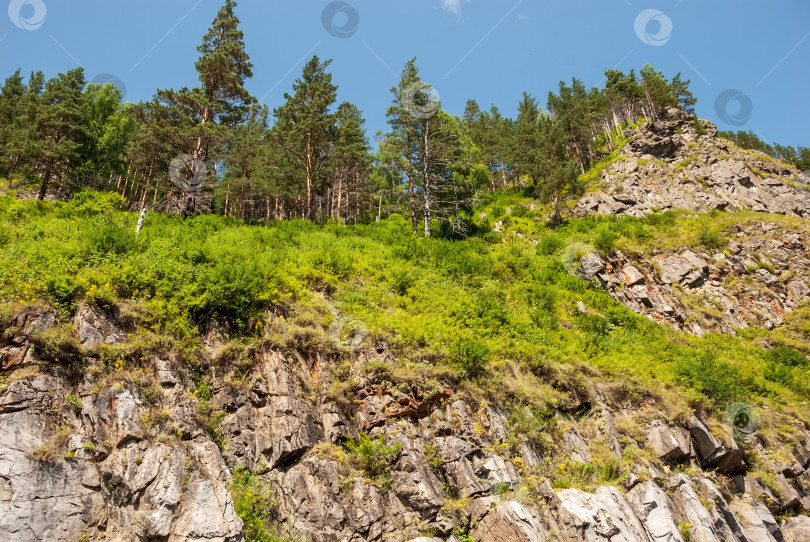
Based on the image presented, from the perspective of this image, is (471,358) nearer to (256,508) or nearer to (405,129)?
(256,508)

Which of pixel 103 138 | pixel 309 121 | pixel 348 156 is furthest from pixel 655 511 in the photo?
pixel 103 138

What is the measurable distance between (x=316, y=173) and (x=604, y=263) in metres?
18.3

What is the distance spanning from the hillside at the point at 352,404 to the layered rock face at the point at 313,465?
1.5 inches

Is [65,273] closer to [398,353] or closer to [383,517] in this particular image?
[398,353]

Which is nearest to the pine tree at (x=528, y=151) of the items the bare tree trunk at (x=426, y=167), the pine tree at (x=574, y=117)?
the pine tree at (x=574, y=117)

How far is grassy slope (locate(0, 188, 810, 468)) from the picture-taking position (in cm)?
986

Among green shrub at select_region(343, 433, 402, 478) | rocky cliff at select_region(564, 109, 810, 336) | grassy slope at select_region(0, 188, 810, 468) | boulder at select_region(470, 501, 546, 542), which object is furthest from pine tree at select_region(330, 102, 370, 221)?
boulder at select_region(470, 501, 546, 542)

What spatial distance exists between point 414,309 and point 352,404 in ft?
13.9

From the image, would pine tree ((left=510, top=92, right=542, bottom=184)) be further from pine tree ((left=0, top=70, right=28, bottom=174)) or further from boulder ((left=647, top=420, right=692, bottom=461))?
pine tree ((left=0, top=70, right=28, bottom=174))

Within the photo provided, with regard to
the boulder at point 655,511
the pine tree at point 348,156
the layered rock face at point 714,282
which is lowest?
the boulder at point 655,511

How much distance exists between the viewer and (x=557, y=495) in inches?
329

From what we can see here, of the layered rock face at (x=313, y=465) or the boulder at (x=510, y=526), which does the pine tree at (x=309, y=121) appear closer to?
the layered rock face at (x=313, y=465)

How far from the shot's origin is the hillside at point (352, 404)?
7258mm

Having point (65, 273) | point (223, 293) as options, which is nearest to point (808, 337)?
point (223, 293)
